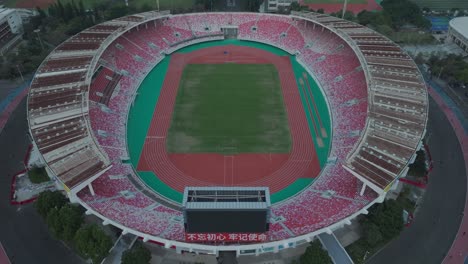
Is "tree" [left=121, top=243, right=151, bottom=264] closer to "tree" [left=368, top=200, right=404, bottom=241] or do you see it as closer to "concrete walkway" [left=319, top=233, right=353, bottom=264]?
"concrete walkway" [left=319, top=233, right=353, bottom=264]

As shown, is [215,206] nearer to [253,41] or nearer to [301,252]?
[301,252]

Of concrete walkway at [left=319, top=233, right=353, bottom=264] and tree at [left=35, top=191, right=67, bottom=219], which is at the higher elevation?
tree at [left=35, top=191, right=67, bottom=219]

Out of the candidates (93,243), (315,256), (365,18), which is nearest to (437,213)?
(315,256)

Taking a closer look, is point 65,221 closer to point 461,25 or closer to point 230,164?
point 230,164

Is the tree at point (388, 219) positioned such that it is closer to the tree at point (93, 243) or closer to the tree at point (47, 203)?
the tree at point (93, 243)

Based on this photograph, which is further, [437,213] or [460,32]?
[460,32]

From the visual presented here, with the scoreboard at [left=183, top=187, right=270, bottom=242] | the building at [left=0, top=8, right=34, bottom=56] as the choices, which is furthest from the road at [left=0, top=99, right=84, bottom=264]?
the building at [left=0, top=8, right=34, bottom=56]

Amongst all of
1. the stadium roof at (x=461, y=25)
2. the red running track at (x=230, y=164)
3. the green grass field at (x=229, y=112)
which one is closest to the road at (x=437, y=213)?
the red running track at (x=230, y=164)
